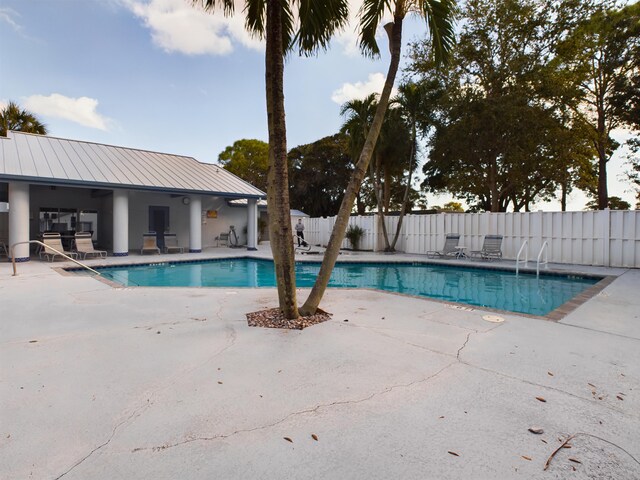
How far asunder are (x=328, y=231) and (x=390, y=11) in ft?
52.7

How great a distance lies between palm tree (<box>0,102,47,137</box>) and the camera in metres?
18.8

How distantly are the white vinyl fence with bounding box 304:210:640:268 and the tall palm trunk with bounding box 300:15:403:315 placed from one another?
10709mm

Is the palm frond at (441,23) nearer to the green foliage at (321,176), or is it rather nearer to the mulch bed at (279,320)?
the mulch bed at (279,320)

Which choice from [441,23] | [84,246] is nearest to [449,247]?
[441,23]

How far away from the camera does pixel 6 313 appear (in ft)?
17.4

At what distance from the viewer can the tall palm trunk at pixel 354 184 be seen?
4930mm

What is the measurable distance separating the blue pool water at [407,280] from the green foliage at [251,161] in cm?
2179

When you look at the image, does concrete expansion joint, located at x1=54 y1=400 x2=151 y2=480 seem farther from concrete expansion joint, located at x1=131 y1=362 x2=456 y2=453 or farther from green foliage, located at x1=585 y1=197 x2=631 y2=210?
green foliage, located at x1=585 y1=197 x2=631 y2=210

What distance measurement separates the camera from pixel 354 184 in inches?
195

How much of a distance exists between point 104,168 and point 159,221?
4.29 meters

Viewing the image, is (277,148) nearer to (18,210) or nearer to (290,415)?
(290,415)

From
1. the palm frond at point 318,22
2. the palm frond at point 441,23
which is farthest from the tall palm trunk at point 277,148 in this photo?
the palm frond at point 441,23

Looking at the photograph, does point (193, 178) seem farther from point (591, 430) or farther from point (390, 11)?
point (591, 430)

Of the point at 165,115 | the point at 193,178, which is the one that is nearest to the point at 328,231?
the point at 193,178
